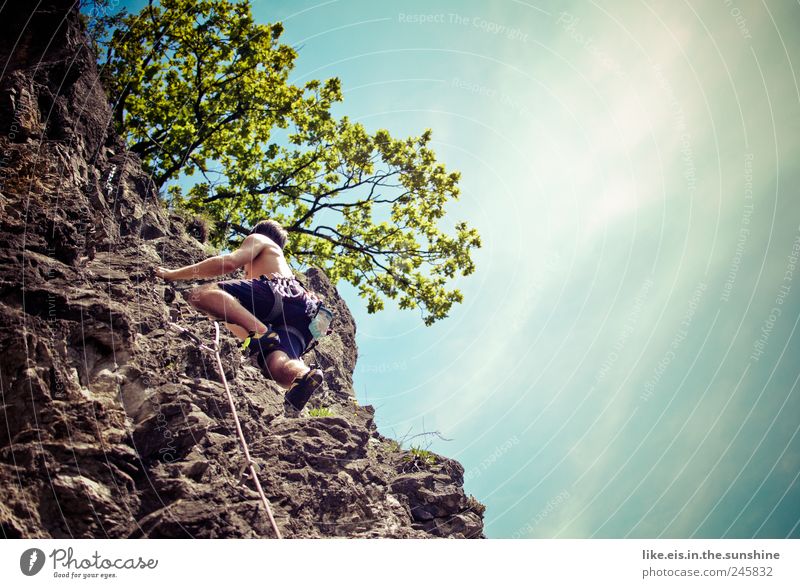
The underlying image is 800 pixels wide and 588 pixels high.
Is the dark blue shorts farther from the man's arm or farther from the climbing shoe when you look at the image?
the climbing shoe

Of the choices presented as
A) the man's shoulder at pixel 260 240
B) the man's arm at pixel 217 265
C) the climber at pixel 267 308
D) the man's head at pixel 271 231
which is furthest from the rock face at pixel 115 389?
the man's head at pixel 271 231

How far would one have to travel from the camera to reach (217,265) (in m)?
7.84

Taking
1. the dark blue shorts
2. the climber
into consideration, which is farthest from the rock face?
the dark blue shorts

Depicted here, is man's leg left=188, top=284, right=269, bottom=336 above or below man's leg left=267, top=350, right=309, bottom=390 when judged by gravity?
above

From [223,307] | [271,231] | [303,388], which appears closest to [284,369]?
[303,388]

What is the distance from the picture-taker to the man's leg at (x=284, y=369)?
7.57 meters

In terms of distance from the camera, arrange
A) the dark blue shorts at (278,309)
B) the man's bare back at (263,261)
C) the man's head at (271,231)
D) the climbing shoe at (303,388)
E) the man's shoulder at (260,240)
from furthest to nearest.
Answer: the man's head at (271,231), the man's shoulder at (260,240), the man's bare back at (263,261), the dark blue shorts at (278,309), the climbing shoe at (303,388)

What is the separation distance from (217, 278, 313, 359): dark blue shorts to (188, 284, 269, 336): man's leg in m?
0.14

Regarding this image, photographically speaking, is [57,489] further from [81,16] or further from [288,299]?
[81,16]

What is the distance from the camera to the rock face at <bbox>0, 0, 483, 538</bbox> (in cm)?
525

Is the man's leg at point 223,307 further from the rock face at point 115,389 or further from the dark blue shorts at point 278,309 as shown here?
the rock face at point 115,389

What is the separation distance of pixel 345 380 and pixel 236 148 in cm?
1107

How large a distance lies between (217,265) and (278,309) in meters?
1.10

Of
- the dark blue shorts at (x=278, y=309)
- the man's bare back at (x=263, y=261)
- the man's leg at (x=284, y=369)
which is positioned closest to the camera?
the man's leg at (x=284, y=369)
